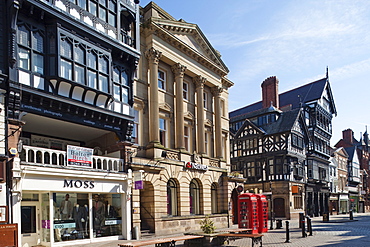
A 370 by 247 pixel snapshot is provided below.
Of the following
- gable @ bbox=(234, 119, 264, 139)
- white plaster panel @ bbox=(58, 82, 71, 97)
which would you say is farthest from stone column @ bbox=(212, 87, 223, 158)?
gable @ bbox=(234, 119, 264, 139)

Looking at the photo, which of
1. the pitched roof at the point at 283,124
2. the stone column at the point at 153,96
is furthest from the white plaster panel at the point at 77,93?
the pitched roof at the point at 283,124

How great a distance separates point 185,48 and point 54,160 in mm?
13014

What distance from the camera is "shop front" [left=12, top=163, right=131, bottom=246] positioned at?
50.6 feet

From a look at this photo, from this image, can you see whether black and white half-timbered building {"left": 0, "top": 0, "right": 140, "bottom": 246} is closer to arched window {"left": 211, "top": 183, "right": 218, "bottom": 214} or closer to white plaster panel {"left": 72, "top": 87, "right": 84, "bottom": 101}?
white plaster panel {"left": 72, "top": 87, "right": 84, "bottom": 101}

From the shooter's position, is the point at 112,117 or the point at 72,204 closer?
the point at 72,204

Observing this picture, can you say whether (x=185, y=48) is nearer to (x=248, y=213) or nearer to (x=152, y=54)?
(x=152, y=54)

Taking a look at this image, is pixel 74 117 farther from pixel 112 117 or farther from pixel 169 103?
pixel 169 103

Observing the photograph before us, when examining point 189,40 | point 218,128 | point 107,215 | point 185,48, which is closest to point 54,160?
point 107,215

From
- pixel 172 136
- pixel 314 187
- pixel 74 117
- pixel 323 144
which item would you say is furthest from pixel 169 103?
pixel 323 144

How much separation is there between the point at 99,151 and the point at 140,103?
13.4ft

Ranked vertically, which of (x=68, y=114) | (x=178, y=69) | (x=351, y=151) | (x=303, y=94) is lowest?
(x=351, y=151)

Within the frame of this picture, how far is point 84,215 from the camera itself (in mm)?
17719

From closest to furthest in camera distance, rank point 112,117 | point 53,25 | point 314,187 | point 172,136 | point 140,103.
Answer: point 53,25, point 112,117, point 140,103, point 172,136, point 314,187

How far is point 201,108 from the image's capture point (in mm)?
27406
